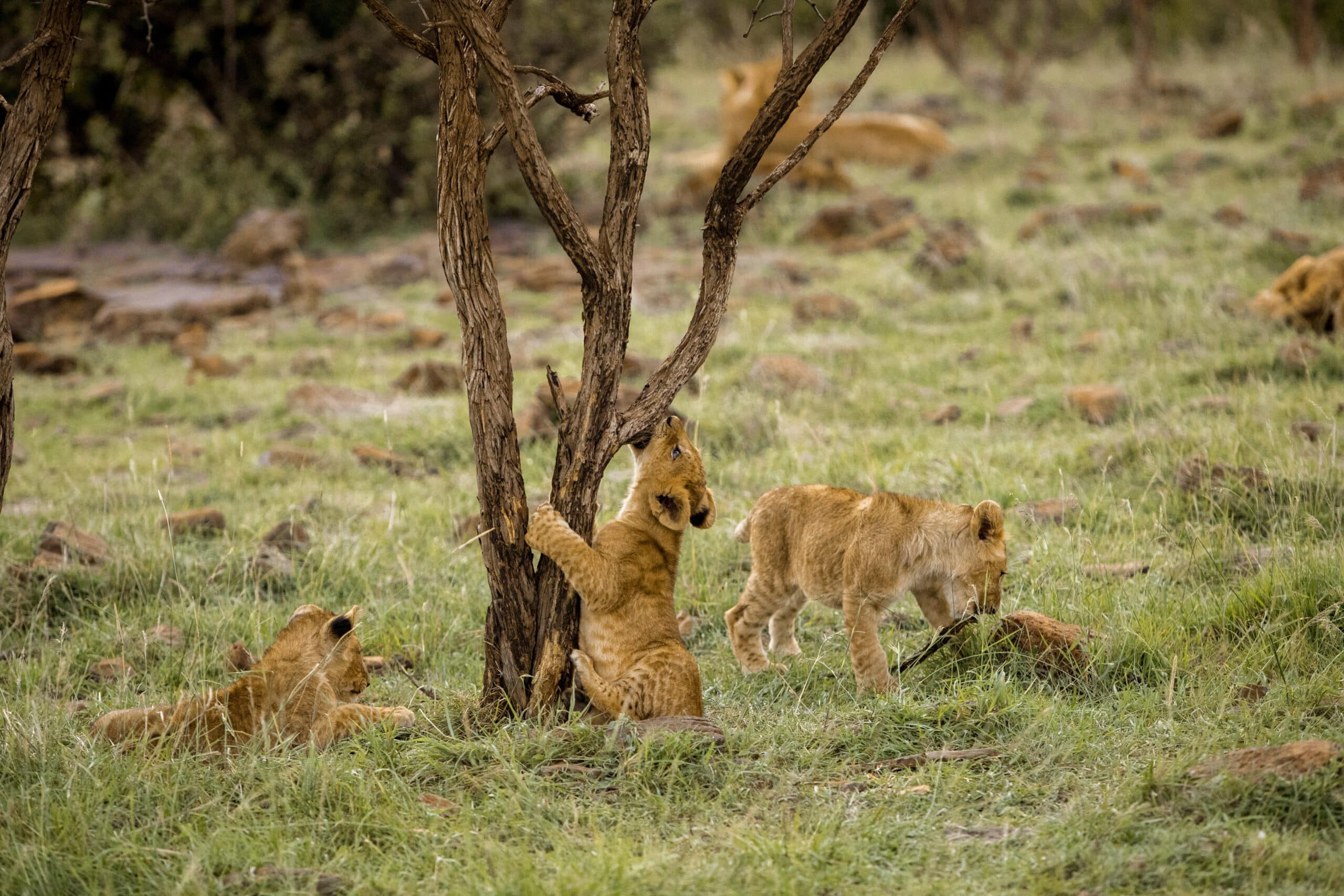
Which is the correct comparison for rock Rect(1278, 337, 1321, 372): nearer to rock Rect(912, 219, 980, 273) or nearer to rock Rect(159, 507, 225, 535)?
rock Rect(912, 219, 980, 273)

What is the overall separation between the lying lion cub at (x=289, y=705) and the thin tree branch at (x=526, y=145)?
4.90ft

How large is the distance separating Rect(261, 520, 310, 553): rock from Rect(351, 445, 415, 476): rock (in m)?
1.30

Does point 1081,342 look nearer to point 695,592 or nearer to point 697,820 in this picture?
point 695,592

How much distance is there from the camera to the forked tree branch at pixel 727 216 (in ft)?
13.4

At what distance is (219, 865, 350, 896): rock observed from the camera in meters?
3.31

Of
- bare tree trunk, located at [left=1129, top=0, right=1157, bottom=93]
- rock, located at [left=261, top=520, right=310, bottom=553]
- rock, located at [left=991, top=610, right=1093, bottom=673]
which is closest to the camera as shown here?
rock, located at [left=991, top=610, right=1093, bottom=673]

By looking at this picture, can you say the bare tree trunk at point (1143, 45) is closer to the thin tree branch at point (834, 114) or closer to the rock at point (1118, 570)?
the rock at point (1118, 570)

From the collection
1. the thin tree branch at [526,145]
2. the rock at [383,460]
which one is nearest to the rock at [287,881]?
the thin tree branch at [526,145]

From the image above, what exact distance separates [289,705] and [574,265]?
1751 millimetres

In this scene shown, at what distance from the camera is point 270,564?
605 cm

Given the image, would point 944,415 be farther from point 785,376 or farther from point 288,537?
point 288,537

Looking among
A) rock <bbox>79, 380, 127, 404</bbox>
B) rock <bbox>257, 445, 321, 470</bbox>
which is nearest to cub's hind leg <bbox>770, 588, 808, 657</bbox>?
rock <bbox>257, 445, 321, 470</bbox>

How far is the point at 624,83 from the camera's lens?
408 cm

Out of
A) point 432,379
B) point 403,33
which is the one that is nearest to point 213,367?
point 432,379
